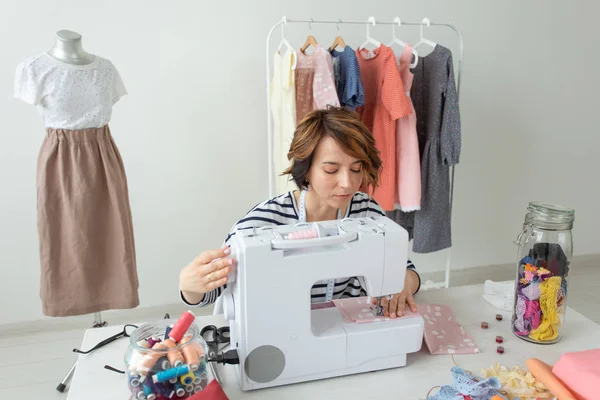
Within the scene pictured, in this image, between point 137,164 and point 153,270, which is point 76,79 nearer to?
point 137,164

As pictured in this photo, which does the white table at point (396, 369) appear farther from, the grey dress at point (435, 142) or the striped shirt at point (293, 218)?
the grey dress at point (435, 142)

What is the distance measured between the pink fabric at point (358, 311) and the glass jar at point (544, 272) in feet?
0.93

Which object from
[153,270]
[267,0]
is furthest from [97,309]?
[267,0]

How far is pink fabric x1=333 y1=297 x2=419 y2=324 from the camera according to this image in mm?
1151

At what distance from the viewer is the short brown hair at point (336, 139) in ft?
4.21

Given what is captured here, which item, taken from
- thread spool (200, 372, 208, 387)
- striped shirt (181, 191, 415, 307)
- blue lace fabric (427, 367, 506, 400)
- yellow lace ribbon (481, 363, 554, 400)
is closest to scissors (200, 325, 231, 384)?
thread spool (200, 372, 208, 387)

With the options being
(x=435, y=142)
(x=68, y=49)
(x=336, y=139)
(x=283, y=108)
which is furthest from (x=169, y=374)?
(x=435, y=142)

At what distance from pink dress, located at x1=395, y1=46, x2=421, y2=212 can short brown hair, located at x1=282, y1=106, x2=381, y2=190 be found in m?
1.11

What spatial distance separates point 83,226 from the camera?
202 cm

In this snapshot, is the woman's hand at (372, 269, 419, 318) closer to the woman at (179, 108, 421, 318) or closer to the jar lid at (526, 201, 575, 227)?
the woman at (179, 108, 421, 318)

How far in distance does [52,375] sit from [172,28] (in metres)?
1.74

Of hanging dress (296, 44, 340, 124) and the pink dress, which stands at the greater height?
hanging dress (296, 44, 340, 124)

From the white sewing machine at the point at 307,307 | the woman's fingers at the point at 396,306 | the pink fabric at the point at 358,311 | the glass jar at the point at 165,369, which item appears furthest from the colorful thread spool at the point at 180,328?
the woman's fingers at the point at 396,306

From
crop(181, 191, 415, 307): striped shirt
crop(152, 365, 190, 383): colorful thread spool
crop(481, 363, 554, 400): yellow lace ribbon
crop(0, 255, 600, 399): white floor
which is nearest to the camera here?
crop(152, 365, 190, 383): colorful thread spool
